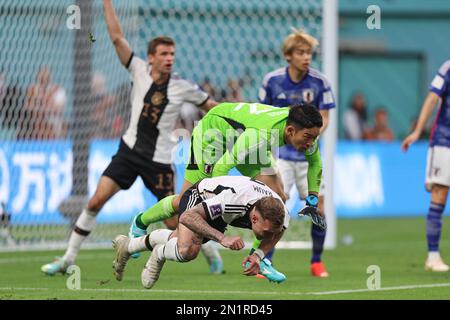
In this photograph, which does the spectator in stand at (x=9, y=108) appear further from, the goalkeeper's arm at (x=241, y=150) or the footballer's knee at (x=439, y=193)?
the goalkeeper's arm at (x=241, y=150)

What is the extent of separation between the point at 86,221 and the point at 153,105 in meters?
1.38

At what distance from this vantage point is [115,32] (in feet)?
41.4

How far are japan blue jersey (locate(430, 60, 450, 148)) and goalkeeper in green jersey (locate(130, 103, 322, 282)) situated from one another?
2724mm

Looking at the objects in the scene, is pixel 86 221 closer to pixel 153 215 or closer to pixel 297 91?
pixel 153 215

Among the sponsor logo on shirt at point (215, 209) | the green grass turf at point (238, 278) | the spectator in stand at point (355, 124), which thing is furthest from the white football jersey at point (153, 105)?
the spectator in stand at point (355, 124)

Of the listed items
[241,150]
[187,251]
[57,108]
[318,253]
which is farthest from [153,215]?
[57,108]

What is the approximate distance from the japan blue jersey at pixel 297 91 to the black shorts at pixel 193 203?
9.51ft

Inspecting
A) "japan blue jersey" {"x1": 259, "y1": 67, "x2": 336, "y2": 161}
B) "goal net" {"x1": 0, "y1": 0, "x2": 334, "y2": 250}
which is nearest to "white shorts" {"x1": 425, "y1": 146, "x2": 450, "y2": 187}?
"japan blue jersey" {"x1": 259, "y1": 67, "x2": 336, "y2": 161}

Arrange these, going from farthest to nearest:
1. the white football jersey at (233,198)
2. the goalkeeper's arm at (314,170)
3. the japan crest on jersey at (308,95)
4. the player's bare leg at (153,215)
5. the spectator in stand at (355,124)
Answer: the spectator in stand at (355,124), the japan crest on jersey at (308,95), the player's bare leg at (153,215), the goalkeeper's arm at (314,170), the white football jersey at (233,198)

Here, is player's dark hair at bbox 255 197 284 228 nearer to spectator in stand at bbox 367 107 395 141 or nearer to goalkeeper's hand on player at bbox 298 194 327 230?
goalkeeper's hand on player at bbox 298 194 327 230

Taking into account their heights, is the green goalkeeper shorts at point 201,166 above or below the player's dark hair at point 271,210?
above

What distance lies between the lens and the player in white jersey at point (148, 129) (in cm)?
1261

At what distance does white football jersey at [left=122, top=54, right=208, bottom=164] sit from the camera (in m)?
12.8

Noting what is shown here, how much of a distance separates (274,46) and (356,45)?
1308 centimetres
